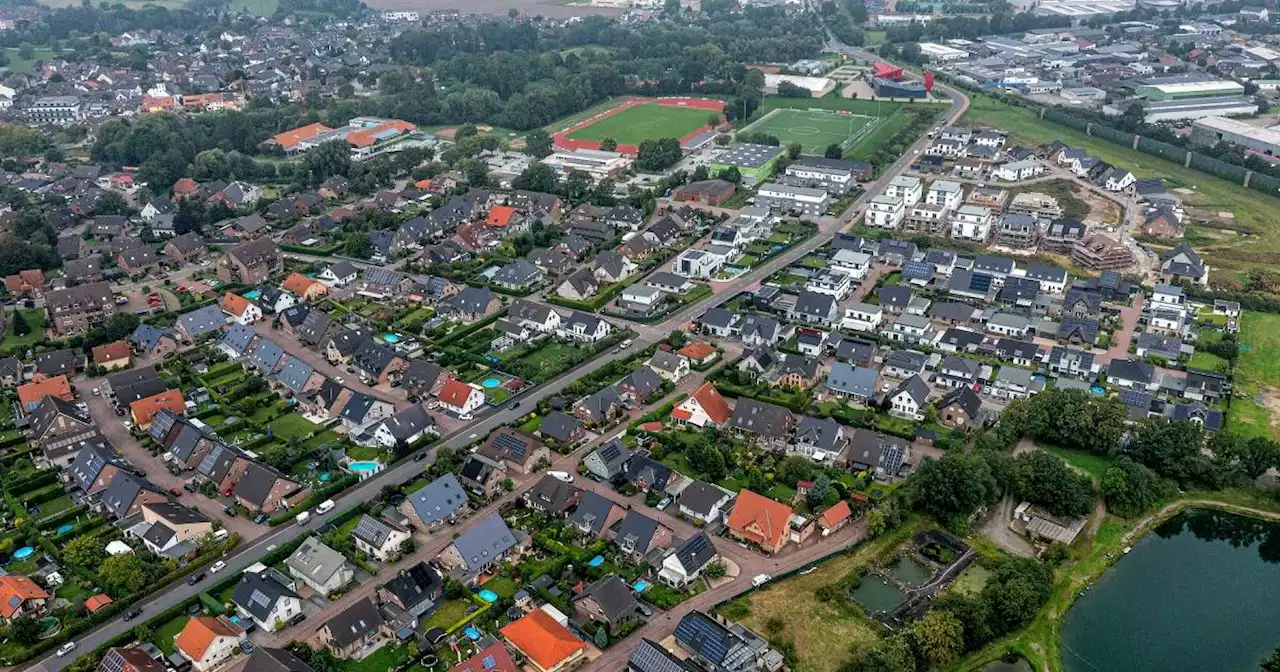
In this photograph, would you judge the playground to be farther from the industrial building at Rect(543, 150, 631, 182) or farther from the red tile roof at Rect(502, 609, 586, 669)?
the red tile roof at Rect(502, 609, 586, 669)

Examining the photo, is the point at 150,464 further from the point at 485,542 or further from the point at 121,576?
the point at 485,542

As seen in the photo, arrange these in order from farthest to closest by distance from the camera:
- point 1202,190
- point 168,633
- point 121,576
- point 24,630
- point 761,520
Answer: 1. point 1202,190
2. point 761,520
3. point 121,576
4. point 168,633
5. point 24,630

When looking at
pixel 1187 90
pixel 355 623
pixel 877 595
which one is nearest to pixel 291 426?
pixel 355 623

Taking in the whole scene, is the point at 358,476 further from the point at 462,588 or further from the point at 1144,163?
the point at 1144,163

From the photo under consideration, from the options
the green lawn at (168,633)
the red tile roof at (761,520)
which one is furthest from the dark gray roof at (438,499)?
the red tile roof at (761,520)

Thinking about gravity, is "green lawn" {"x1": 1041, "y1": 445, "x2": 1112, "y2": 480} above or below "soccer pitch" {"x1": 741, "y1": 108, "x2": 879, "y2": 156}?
below

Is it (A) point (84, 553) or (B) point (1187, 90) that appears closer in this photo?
(A) point (84, 553)

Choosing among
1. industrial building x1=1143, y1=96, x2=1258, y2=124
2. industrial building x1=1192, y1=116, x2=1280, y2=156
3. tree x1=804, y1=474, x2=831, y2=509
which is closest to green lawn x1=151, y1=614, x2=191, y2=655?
tree x1=804, y1=474, x2=831, y2=509

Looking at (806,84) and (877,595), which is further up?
(806,84)
